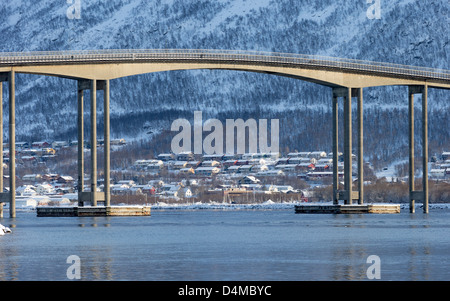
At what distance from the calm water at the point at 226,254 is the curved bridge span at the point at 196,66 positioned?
1097 inches

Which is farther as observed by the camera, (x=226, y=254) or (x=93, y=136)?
(x=93, y=136)

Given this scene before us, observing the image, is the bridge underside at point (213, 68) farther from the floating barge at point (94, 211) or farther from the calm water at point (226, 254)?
the calm water at point (226, 254)

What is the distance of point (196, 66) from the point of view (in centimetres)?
12025

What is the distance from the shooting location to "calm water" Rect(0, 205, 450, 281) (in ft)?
151

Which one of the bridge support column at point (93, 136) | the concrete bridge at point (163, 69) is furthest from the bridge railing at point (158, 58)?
the bridge support column at point (93, 136)

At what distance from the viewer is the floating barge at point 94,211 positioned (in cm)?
11884

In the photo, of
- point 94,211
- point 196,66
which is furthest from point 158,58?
point 94,211

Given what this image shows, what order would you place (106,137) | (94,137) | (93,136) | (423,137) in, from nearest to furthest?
(93,136)
(94,137)
(106,137)
(423,137)

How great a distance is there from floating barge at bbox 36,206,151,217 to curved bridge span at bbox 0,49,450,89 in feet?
46.3

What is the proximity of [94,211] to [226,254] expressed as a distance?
6354 centimetres

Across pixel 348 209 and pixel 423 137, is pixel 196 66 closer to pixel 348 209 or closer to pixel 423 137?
pixel 348 209

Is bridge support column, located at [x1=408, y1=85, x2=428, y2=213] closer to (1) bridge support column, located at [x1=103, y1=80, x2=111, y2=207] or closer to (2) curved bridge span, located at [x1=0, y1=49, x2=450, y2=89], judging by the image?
(2) curved bridge span, located at [x1=0, y1=49, x2=450, y2=89]

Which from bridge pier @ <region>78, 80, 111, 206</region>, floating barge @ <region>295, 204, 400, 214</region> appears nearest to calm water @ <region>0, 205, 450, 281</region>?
bridge pier @ <region>78, 80, 111, 206</region>
